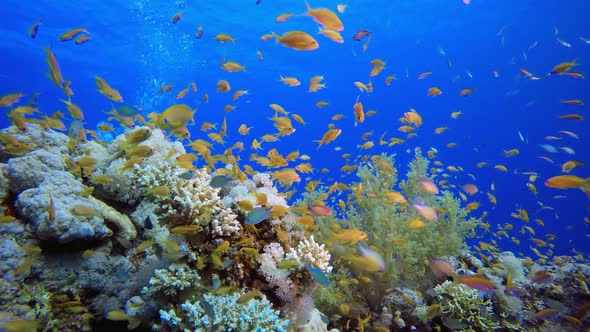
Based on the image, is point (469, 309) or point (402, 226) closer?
point (469, 309)

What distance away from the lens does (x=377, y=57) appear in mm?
44781

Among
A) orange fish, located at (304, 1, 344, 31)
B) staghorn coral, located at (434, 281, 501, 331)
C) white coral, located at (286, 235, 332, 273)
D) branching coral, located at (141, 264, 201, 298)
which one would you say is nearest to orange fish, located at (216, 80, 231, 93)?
orange fish, located at (304, 1, 344, 31)

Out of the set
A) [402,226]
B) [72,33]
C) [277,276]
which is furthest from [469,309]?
[72,33]

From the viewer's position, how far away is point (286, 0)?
29312mm

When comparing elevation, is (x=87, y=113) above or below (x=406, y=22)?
below

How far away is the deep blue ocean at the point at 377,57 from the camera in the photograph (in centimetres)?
3058

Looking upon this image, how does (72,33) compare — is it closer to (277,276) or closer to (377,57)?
(277,276)

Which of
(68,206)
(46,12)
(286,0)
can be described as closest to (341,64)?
(286,0)

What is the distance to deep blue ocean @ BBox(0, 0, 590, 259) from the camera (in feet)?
100

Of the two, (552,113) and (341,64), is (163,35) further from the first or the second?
(552,113)

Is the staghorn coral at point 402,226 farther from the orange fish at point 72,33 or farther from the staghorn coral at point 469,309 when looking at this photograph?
the orange fish at point 72,33

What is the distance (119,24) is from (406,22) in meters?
31.9

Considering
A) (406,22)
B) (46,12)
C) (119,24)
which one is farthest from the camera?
(406,22)

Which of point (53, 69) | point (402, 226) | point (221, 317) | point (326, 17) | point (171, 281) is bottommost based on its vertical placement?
point (171, 281)
